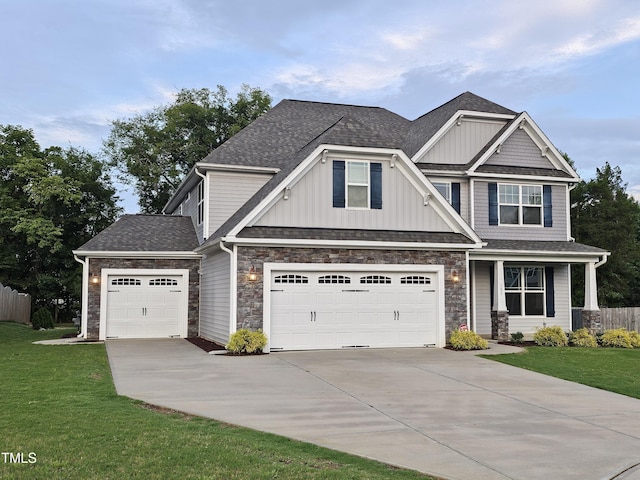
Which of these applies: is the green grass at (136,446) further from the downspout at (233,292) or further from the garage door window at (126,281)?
the garage door window at (126,281)

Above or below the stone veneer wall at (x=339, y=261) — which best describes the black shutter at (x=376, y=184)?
above

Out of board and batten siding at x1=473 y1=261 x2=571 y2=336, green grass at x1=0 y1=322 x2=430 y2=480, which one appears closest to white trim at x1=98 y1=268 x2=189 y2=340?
board and batten siding at x1=473 y1=261 x2=571 y2=336

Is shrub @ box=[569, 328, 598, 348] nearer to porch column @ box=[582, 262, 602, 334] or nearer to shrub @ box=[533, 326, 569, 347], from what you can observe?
shrub @ box=[533, 326, 569, 347]

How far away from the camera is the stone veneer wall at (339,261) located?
16.6 meters

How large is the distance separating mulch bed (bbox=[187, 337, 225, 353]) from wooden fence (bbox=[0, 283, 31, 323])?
1430 centimetres

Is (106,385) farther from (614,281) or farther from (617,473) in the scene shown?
(614,281)

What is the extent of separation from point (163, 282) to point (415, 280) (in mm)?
8847

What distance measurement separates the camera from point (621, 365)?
Result: 15.3m

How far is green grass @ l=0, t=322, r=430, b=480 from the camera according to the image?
604 cm

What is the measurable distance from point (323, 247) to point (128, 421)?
32.1ft

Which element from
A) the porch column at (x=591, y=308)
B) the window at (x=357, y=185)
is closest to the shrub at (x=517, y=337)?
the porch column at (x=591, y=308)

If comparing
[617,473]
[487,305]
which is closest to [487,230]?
[487,305]

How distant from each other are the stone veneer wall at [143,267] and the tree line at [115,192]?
15.6 meters

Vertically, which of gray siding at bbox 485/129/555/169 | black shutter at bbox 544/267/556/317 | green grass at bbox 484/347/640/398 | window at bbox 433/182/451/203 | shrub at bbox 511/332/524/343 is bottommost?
green grass at bbox 484/347/640/398
